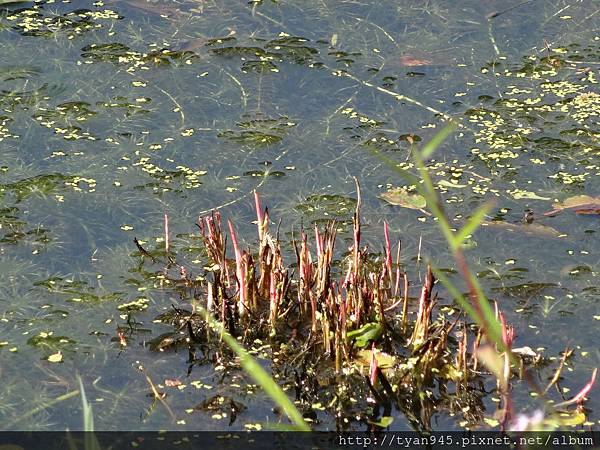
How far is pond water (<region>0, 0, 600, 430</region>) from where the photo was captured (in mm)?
3365

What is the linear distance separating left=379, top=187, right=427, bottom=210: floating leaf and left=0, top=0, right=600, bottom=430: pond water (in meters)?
0.03

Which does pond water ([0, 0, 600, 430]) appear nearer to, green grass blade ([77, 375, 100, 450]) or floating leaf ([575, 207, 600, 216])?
floating leaf ([575, 207, 600, 216])

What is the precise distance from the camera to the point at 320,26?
211 inches

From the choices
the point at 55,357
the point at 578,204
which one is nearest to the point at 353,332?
the point at 55,357

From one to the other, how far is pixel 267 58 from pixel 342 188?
1106mm

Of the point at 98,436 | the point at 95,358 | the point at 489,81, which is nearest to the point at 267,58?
the point at 489,81

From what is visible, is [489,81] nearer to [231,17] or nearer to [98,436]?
[231,17]

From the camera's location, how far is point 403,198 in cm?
418

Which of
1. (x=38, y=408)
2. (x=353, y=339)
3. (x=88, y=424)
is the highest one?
(x=88, y=424)

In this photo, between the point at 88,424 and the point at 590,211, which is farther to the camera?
the point at 590,211

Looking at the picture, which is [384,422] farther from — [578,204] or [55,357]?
[578,204]

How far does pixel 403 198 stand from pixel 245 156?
70 centimetres

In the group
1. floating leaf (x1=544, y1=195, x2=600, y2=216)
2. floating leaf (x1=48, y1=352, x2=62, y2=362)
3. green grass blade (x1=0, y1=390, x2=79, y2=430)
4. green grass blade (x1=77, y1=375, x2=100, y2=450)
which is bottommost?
green grass blade (x1=0, y1=390, x2=79, y2=430)

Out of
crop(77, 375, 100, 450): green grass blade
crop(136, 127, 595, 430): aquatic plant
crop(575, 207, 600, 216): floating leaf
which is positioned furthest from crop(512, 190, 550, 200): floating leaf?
crop(77, 375, 100, 450): green grass blade
